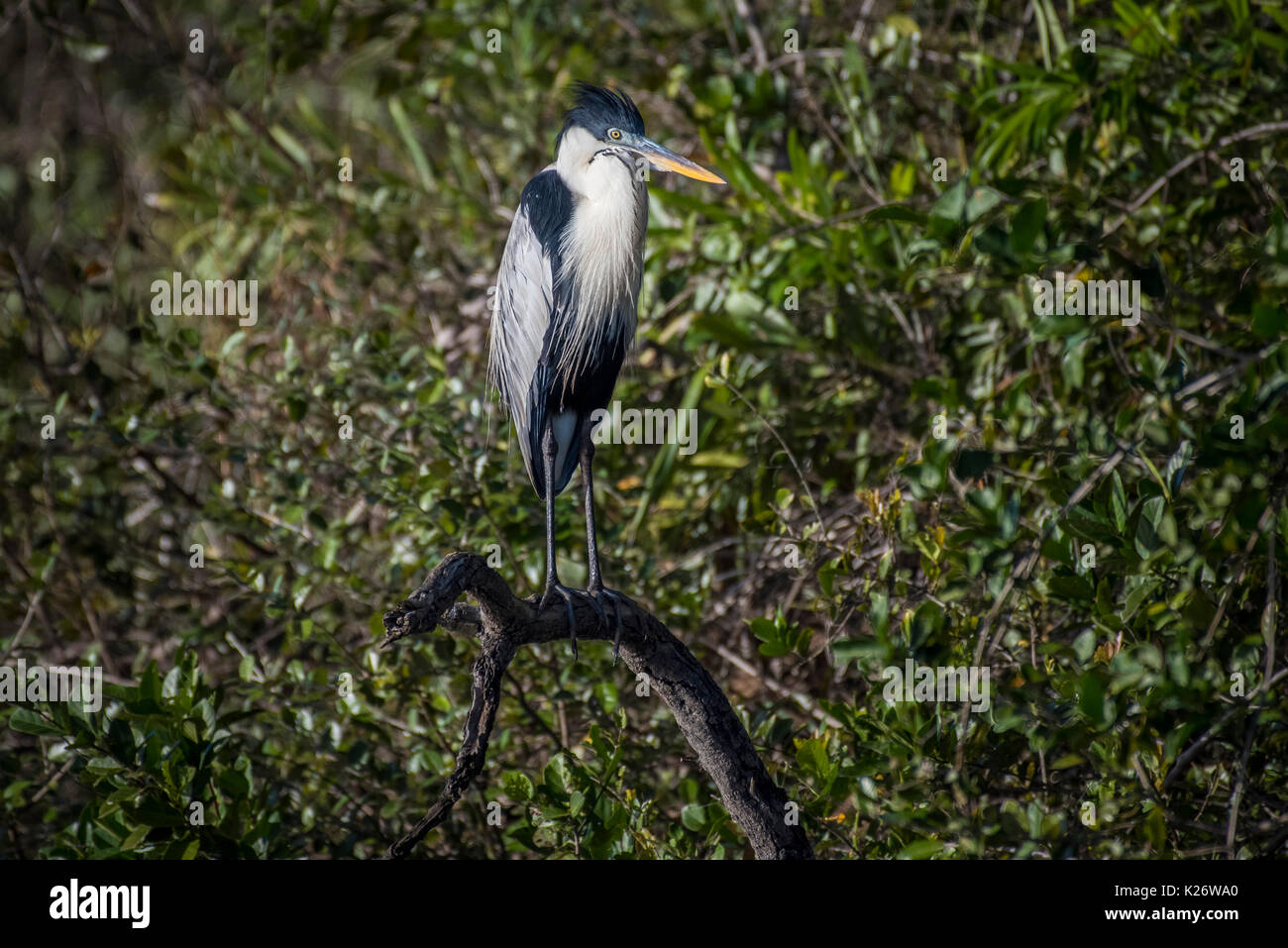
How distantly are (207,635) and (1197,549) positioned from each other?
109 inches

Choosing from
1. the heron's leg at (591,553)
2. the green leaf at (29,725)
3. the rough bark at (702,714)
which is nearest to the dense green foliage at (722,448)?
the green leaf at (29,725)

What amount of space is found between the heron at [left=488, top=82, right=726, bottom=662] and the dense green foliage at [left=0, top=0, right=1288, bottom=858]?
29 centimetres

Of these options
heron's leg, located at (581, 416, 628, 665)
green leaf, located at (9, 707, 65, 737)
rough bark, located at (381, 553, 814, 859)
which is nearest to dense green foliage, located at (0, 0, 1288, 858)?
green leaf, located at (9, 707, 65, 737)

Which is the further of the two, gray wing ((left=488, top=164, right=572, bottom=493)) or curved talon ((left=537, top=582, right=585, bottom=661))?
gray wing ((left=488, top=164, right=572, bottom=493))

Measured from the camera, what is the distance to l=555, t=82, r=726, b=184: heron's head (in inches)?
106

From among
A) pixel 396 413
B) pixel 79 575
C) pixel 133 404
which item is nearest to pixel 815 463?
pixel 396 413

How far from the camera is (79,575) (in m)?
4.04

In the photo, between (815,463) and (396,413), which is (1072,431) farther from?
(396,413)

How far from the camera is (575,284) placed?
9.18 feet

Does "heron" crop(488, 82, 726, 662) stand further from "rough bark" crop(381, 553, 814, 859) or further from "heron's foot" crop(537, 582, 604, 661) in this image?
"rough bark" crop(381, 553, 814, 859)

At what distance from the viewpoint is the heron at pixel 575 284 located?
2734mm

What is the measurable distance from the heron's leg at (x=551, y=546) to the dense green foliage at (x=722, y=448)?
291 mm

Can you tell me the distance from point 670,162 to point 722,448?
137 cm

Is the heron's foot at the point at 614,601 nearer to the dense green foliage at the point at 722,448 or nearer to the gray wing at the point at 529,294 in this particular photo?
the dense green foliage at the point at 722,448
